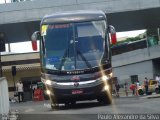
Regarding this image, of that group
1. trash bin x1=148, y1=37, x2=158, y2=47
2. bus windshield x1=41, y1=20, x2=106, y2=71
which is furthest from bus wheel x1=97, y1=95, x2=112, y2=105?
trash bin x1=148, y1=37, x2=158, y2=47

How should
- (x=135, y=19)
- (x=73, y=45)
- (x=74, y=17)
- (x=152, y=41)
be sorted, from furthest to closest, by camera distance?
1. (x=152, y=41)
2. (x=135, y=19)
3. (x=74, y=17)
4. (x=73, y=45)

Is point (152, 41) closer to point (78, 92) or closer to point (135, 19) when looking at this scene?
point (135, 19)

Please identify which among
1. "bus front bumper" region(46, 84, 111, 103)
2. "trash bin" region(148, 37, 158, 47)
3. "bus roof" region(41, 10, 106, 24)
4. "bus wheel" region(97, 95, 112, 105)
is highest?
"trash bin" region(148, 37, 158, 47)

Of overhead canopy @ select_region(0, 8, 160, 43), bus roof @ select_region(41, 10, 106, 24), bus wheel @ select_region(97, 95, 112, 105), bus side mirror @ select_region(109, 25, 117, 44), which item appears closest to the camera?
bus roof @ select_region(41, 10, 106, 24)

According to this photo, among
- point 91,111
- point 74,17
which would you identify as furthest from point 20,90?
point 91,111

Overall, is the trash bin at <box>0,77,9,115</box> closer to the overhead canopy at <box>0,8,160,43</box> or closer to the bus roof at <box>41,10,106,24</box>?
the bus roof at <box>41,10,106,24</box>

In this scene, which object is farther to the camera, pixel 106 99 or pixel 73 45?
pixel 106 99

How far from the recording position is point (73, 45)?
1919 cm

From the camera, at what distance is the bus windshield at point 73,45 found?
1886cm

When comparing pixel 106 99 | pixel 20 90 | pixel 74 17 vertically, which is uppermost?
pixel 74 17

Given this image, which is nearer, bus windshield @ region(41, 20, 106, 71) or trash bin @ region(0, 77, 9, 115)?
trash bin @ region(0, 77, 9, 115)

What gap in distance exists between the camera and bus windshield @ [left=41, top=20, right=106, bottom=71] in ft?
61.9

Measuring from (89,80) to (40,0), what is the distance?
19.2m

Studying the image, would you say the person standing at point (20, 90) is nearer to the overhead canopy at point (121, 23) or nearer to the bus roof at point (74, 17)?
the overhead canopy at point (121, 23)
